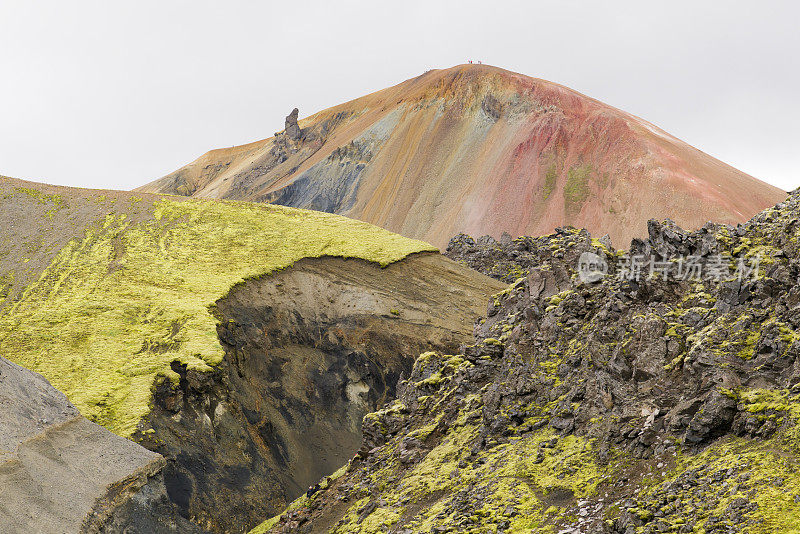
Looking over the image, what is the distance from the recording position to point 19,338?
1200 inches

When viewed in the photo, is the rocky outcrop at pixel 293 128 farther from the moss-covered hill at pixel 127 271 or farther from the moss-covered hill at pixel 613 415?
the moss-covered hill at pixel 613 415

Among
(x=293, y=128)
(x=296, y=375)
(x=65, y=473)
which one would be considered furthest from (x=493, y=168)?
(x=65, y=473)

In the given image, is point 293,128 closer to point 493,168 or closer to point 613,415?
point 493,168

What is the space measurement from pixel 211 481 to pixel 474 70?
259 ft

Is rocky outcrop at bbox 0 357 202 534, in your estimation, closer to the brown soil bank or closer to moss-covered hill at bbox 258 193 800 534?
the brown soil bank

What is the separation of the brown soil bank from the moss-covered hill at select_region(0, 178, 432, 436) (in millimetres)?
1217

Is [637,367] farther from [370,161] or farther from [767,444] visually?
[370,161]

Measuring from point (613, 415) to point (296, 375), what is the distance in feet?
67.8

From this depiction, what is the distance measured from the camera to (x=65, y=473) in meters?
19.4

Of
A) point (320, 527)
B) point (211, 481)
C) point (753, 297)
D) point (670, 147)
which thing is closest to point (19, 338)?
point (211, 481)

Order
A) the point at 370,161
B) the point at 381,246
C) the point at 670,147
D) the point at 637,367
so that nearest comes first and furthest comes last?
the point at 637,367, the point at 381,246, the point at 670,147, the point at 370,161

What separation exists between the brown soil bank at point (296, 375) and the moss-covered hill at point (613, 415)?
3234 millimetres

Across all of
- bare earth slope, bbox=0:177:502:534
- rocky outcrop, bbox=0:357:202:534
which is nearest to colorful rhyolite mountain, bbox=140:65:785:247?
bare earth slope, bbox=0:177:502:534

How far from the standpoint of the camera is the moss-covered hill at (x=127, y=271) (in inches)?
1099
